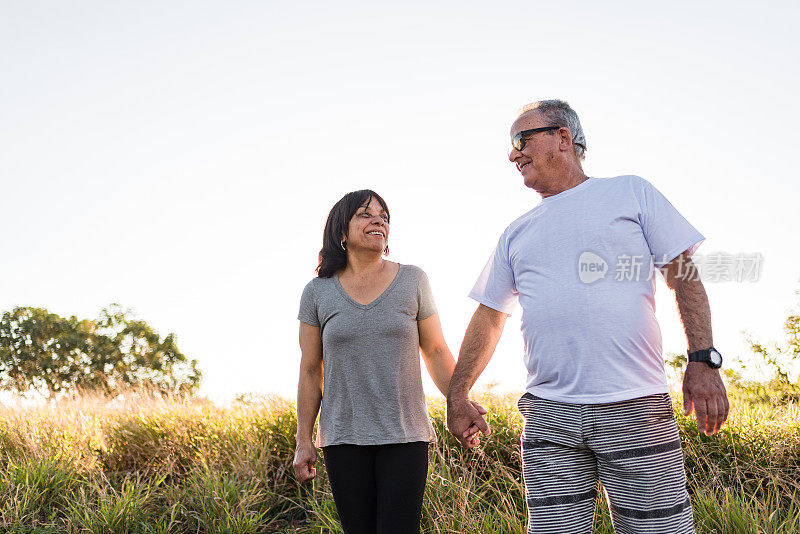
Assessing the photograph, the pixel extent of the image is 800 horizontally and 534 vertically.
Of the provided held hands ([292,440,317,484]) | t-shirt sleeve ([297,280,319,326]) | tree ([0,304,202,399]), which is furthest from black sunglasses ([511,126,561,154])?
tree ([0,304,202,399])

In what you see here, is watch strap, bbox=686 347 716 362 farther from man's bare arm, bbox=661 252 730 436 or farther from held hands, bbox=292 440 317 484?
held hands, bbox=292 440 317 484

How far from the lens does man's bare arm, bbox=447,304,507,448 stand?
2.68 meters

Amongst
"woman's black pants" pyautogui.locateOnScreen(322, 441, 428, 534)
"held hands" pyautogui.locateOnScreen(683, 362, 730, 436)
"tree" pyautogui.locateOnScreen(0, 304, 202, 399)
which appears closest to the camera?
"held hands" pyautogui.locateOnScreen(683, 362, 730, 436)

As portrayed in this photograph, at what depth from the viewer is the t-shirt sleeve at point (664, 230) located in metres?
2.37

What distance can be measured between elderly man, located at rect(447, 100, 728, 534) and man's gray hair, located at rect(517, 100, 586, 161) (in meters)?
0.26

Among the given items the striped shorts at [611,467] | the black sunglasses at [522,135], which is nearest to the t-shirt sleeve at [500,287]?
the black sunglasses at [522,135]

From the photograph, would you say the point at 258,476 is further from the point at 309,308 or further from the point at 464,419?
the point at 464,419

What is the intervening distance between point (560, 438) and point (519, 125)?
130 cm

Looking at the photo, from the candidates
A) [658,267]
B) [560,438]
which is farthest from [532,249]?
[560,438]

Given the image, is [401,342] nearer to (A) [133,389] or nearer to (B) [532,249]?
(B) [532,249]

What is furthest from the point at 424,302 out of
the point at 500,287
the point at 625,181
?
the point at 625,181

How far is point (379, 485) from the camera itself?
2.86m

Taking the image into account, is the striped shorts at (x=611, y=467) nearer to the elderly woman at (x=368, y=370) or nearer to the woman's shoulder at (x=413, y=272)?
the elderly woman at (x=368, y=370)

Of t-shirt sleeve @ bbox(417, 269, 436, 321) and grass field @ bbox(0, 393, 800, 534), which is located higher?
t-shirt sleeve @ bbox(417, 269, 436, 321)
